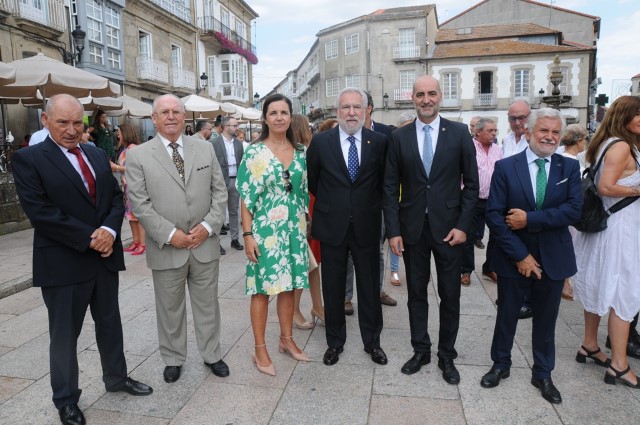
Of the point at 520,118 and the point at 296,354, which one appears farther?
the point at 520,118

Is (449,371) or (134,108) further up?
(134,108)

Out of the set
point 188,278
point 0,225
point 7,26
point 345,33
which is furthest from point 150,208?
point 345,33

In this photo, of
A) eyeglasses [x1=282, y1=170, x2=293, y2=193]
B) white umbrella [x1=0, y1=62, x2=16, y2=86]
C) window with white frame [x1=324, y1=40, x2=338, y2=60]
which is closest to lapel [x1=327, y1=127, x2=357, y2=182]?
eyeglasses [x1=282, y1=170, x2=293, y2=193]

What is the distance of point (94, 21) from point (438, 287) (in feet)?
61.9

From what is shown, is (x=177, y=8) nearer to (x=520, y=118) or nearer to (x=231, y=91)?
(x=231, y=91)

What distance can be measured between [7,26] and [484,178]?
14.4m

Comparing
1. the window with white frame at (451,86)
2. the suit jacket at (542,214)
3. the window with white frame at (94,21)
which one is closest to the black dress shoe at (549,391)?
the suit jacket at (542,214)

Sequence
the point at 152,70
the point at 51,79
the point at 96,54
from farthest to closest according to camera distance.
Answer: the point at 152,70, the point at 96,54, the point at 51,79

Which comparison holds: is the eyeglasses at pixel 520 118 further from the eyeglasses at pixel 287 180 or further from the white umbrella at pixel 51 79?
the white umbrella at pixel 51 79

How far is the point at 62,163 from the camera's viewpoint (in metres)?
2.71

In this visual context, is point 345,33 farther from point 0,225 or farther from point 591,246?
point 591,246

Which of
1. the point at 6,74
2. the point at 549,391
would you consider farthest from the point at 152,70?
the point at 549,391

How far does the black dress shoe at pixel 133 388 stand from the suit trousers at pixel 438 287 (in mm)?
1940

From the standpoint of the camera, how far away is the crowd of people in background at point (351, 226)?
2.87 m
